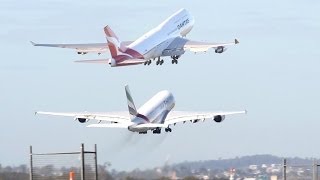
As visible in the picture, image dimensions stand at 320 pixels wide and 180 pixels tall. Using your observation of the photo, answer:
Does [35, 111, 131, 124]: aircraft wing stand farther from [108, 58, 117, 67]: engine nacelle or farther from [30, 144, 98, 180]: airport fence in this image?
[30, 144, 98, 180]: airport fence

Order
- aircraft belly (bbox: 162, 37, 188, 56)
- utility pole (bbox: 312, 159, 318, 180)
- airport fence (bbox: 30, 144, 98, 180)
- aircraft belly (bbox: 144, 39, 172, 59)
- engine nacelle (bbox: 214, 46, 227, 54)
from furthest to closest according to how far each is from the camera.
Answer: engine nacelle (bbox: 214, 46, 227, 54) < aircraft belly (bbox: 162, 37, 188, 56) < aircraft belly (bbox: 144, 39, 172, 59) < utility pole (bbox: 312, 159, 318, 180) < airport fence (bbox: 30, 144, 98, 180)

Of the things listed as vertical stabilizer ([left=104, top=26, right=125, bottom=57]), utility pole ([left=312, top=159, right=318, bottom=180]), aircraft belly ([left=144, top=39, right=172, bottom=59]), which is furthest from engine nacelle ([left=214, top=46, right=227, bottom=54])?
utility pole ([left=312, top=159, right=318, bottom=180])

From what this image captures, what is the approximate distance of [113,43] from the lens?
12900 centimetres

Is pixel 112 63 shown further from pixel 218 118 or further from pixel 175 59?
pixel 218 118

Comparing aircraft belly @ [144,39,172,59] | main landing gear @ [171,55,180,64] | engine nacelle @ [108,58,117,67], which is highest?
aircraft belly @ [144,39,172,59]

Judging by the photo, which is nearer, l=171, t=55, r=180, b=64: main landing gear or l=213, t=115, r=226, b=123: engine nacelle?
l=213, t=115, r=226, b=123: engine nacelle

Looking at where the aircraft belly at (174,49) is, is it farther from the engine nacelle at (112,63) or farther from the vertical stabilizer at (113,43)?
the engine nacelle at (112,63)

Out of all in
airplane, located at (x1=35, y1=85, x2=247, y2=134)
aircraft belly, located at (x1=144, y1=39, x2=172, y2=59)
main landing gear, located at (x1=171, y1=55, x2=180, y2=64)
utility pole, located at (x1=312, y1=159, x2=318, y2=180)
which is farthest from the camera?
main landing gear, located at (x1=171, y1=55, x2=180, y2=64)

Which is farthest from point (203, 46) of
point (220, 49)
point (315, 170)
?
point (315, 170)

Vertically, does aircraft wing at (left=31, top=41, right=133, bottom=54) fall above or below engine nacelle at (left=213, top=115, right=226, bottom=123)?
above

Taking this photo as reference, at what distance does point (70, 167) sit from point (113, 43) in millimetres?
86052

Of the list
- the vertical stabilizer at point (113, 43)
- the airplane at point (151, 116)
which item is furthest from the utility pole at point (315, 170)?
the vertical stabilizer at point (113, 43)

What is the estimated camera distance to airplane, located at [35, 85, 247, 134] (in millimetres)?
115188

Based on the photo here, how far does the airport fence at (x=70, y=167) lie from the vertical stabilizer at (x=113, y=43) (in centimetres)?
8087
